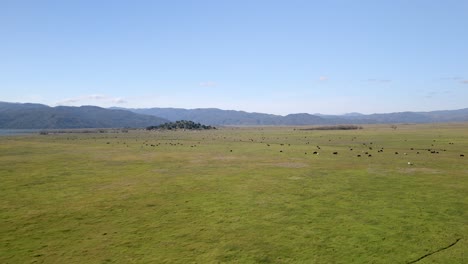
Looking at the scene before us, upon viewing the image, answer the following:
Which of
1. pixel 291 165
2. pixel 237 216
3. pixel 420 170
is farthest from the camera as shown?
pixel 291 165

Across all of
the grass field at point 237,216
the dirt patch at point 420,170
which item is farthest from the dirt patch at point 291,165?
the dirt patch at point 420,170

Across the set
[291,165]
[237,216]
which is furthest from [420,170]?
[237,216]

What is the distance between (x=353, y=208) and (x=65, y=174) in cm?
2743

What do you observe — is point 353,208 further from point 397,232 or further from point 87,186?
point 87,186

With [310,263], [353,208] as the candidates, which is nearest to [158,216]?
[310,263]

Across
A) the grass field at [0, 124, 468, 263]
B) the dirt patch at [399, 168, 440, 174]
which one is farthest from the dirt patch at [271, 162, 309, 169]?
the dirt patch at [399, 168, 440, 174]

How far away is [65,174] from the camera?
34.0 m

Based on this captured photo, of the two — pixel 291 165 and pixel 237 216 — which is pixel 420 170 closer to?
pixel 291 165

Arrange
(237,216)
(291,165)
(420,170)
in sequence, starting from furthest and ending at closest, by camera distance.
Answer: (291,165) → (420,170) → (237,216)

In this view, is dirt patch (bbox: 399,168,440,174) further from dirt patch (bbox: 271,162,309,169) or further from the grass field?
dirt patch (bbox: 271,162,309,169)

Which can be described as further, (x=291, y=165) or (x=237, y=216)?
(x=291, y=165)

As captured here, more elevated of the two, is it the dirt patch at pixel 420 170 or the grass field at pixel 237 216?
the dirt patch at pixel 420 170

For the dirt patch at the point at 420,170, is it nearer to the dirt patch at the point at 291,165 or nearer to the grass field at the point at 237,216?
the grass field at the point at 237,216

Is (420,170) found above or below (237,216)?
above
